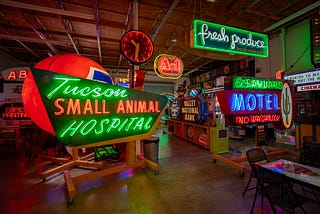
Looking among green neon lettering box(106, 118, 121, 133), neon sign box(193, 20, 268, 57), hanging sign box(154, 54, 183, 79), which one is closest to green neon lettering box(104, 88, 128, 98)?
green neon lettering box(106, 118, 121, 133)

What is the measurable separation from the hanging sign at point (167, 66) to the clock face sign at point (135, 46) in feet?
9.37

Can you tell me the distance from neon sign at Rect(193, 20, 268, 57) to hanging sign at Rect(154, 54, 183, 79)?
11.1 feet

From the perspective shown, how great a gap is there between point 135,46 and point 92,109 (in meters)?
1.97

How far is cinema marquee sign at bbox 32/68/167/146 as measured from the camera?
235 centimetres

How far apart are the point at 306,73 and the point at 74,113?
27.1 ft

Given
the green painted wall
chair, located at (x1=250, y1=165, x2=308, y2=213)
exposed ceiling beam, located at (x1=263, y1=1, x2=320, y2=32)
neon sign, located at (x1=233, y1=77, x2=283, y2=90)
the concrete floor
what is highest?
exposed ceiling beam, located at (x1=263, y1=1, x2=320, y2=32)

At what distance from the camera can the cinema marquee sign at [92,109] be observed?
92.6 inches

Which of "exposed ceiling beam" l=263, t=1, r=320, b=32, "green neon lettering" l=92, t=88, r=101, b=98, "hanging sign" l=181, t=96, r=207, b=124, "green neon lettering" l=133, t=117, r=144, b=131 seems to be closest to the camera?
"green neon lettering" l=92, t=88, r=101, b=98

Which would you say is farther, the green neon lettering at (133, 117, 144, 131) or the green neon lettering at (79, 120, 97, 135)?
the green neon lettering at (133, 117, 144, 131)

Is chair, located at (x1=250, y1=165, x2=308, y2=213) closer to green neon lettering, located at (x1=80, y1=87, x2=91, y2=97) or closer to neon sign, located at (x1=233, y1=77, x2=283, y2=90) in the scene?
neon sign, located at (x1=233, y1=77, x2=283, y2=90)

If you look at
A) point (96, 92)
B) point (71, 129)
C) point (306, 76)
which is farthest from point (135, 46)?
point (306, 76)

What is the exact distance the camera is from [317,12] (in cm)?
548

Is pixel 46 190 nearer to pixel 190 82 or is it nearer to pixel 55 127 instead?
pixel 55 127

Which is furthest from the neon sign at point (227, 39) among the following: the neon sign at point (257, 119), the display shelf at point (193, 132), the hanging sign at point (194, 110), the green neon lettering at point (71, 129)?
the display shelf at point (193, 132)
